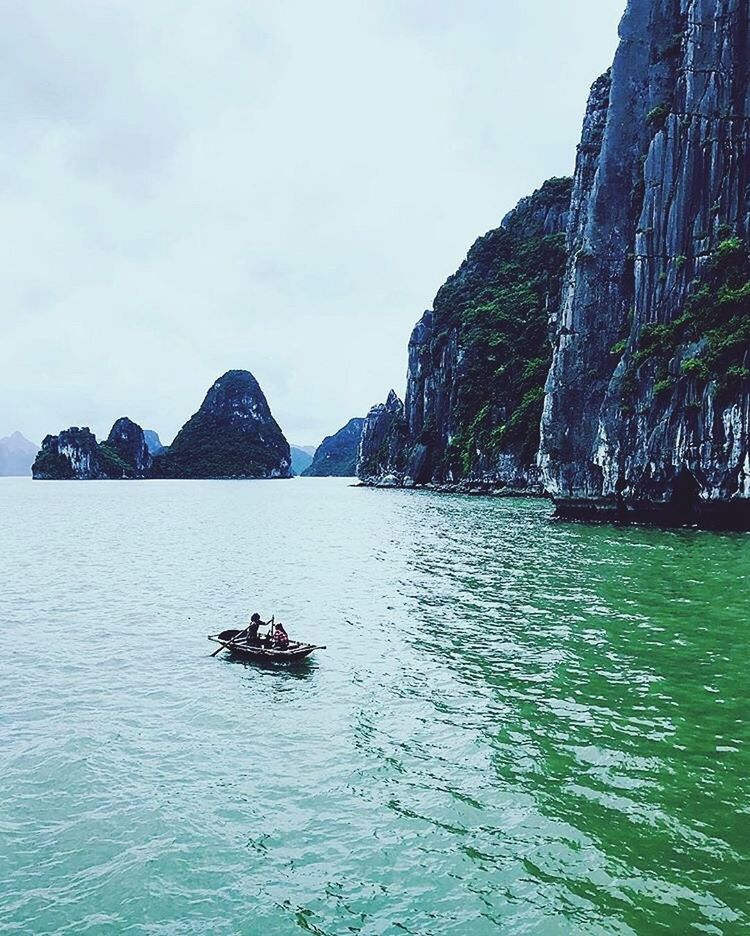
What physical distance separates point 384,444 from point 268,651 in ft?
501

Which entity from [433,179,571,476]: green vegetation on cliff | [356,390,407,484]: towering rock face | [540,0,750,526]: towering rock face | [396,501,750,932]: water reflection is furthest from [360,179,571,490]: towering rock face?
[396,501,750,932]: water reflection

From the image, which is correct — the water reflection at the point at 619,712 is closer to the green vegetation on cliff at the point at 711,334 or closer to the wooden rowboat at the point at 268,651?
the wooden rowboat at the point at 268,651

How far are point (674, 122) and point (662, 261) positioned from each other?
1303 cm

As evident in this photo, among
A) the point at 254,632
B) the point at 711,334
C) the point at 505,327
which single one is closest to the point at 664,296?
the point at 711,334

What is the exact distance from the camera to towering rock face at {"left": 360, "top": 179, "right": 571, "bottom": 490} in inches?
4245

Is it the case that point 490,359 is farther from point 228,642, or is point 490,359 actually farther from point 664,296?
point 228,642

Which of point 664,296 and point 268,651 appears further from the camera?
point 664,296

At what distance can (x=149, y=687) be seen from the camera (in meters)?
19.0

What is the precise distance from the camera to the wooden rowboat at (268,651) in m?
20.7

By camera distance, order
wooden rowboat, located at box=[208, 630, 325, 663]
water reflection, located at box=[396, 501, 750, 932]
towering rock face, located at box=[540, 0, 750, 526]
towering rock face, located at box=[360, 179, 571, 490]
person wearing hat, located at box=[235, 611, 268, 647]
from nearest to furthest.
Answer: water reflection, located at box=[396, 501, 750, 932] → wooden rowboat, located at box=[208, 630, 325, 663] → person wearing hat, located at box=[235, 611, 268, 647] → towering rock face, located at box=[540, 0, 750, 526] → towering rock face, located at box=[360, 179, 571, 490]

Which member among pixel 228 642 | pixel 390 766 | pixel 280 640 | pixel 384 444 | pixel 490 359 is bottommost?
pixel 390 766

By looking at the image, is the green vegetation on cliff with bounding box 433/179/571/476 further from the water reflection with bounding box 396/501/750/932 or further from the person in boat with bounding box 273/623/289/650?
the person in boat with bounding box 273/623/289/650

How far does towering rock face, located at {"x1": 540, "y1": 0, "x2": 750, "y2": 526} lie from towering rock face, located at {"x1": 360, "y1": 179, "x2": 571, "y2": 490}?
33.0m

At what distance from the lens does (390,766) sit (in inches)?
533
